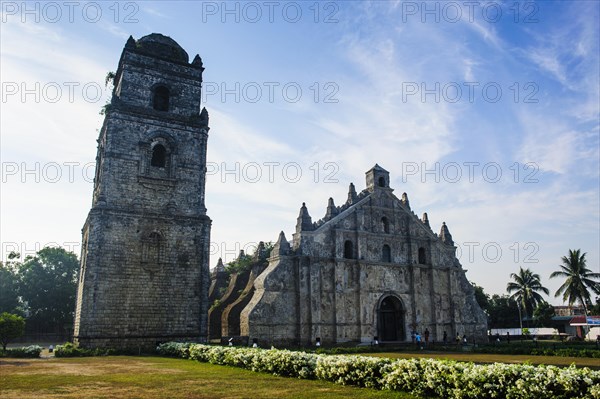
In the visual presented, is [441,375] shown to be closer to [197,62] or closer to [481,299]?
[197,62]

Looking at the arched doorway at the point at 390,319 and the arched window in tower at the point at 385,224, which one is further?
the arched window in tower at the point at 385,224

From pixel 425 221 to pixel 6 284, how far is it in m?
38.3

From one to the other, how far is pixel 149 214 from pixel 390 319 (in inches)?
650

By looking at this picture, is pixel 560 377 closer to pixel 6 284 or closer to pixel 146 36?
pixel 146 36

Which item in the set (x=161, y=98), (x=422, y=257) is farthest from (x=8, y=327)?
(x=422, y=257)

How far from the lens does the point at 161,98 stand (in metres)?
25.5

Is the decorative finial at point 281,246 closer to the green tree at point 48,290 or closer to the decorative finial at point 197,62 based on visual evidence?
the decorative finial at point 197,62

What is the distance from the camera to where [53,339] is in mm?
39000

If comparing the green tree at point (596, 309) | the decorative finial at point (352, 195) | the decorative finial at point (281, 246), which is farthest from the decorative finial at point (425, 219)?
the green tree at point (596, 309)

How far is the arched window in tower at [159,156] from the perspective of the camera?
958 inches

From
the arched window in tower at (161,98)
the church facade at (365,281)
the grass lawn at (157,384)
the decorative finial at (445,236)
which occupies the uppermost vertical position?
the arched window in tower at (161,98)

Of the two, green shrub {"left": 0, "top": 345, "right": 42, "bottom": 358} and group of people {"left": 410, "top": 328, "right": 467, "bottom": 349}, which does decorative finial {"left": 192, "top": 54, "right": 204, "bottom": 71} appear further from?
group of people {"left": 410, "top": 328, "right": 467, "bottom": 349}

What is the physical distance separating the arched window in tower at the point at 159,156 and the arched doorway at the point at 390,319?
51.1 feet

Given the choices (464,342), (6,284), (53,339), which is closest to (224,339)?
(464,342)
